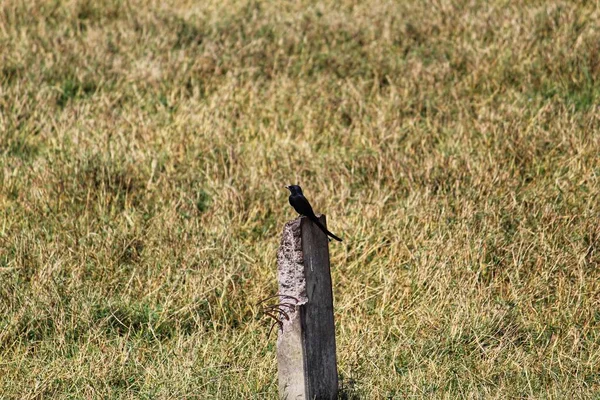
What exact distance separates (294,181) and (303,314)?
8.27 ft

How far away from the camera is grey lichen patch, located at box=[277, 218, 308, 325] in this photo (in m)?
3.47

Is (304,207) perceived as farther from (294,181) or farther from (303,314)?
(294,181)

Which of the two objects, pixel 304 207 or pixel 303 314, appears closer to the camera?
pixel 303 314

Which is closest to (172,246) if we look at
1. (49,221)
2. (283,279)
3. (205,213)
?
(205,213)

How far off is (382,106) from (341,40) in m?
1.54

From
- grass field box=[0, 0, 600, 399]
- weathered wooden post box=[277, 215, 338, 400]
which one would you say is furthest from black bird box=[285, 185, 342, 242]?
grass field box=[0, 0, 600, 399]

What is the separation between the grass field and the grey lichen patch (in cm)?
63

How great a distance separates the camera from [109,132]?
650 centimetres

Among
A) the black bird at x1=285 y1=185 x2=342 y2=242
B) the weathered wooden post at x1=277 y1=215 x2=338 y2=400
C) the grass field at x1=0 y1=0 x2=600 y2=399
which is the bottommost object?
the grass field at x1=0 y1=0 x2=600 y2=399

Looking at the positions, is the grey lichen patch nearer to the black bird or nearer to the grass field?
the black bird

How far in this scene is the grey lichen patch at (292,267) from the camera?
347 cm

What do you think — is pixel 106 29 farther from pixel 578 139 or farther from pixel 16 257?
pixel 578 139

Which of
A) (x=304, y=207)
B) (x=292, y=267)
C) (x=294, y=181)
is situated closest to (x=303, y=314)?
(x=292, y=267)

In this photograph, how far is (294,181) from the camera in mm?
5949
